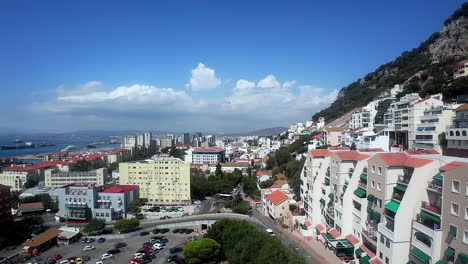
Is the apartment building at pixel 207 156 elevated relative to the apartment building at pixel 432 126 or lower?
lower

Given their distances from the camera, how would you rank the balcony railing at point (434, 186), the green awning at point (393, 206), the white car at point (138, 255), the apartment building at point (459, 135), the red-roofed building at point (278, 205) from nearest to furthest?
the balcony railing at point (434, 186), the green awning at point (393, 206), the apartment building at point (459, 135), the white car at point (138, 255), the red-roofed building at point (278, 205)

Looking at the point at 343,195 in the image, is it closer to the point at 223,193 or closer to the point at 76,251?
the point at 76,251

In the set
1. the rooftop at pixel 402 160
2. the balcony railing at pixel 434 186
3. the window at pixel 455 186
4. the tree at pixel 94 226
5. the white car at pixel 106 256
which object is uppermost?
the rooftop at pixel 402 160

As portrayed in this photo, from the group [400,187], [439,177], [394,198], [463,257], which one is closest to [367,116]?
[394,198]

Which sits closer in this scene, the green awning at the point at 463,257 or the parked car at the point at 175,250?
the green awning at the point at 463,257

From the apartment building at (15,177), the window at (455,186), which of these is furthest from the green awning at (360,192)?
the apartment building at (15,177)

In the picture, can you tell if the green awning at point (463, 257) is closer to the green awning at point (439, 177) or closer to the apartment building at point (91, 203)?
the green awning at point (439, 177)

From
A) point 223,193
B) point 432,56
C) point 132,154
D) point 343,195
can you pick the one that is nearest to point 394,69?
point 432,56

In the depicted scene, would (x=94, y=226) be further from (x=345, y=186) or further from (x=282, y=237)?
(x=345, y=186)
